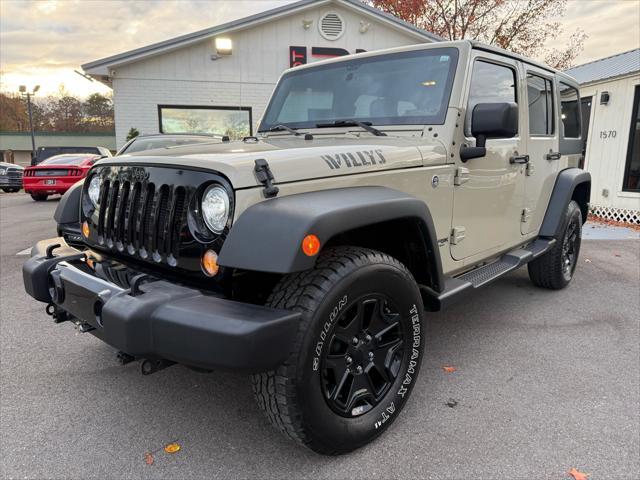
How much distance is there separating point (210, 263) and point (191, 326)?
0.33 m

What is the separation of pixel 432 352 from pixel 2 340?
10.0 ft

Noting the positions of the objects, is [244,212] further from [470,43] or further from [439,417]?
[470,43]

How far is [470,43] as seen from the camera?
9.54 ft

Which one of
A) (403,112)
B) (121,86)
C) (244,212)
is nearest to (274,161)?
(244,212)

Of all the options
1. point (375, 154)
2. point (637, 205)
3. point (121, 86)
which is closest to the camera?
point (375, 154)

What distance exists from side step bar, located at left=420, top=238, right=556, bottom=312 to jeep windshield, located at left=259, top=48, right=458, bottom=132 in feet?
3.18

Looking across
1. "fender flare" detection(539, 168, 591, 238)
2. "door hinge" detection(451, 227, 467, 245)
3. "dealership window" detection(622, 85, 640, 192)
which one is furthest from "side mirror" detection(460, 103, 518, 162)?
"dealership window" detection(622, 85, 640, 192)

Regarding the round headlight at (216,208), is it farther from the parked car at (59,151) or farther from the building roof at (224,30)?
the parked car at (59,151)

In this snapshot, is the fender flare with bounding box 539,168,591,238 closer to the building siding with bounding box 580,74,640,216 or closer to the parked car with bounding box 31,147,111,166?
the building siding with bounding box 580,74,640,216

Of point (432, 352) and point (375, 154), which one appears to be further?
point (432, 352)

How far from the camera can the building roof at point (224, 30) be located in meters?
11.8

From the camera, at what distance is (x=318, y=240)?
174cm

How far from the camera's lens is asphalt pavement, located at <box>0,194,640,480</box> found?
207 centimetres

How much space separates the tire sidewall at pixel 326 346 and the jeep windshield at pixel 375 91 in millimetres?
1120
